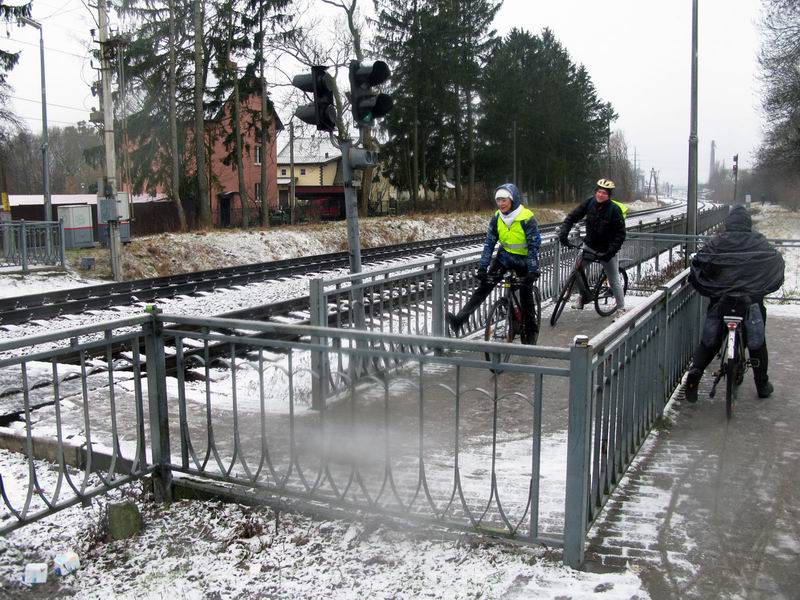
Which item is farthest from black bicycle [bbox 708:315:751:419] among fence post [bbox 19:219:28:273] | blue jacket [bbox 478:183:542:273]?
fence post [bbox 19:219:28:273]

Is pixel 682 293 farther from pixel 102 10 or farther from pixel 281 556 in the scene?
pixel 102 10

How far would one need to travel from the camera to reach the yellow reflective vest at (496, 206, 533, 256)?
27.2 ft

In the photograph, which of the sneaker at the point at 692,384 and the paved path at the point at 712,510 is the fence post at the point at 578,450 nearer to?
the paved path at the point at 712,510

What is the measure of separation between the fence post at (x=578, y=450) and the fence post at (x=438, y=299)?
195 inches

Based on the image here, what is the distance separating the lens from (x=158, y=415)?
5.13m

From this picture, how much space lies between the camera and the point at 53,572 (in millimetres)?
4238

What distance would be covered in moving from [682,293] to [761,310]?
2.33ft

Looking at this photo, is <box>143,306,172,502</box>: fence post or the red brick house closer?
<box>143,306,172,502</box>: fence post

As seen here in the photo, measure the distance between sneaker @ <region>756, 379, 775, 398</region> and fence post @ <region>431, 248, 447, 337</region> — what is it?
3.33m

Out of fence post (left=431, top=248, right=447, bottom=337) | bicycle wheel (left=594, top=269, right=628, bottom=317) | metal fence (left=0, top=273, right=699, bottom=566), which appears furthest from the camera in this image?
bicycle wheel (left=594, top=269, right=628, bottom=317)

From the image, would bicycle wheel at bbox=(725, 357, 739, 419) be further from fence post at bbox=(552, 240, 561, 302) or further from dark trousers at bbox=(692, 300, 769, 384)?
fence post at bbox=(552, 240, 561, 302)

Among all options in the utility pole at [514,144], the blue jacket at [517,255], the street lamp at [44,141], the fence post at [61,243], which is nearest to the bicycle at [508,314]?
the blue jacket at [517,255]

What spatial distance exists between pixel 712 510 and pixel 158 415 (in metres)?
3.48

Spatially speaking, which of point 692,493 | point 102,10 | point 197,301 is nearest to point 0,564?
point 692,493
